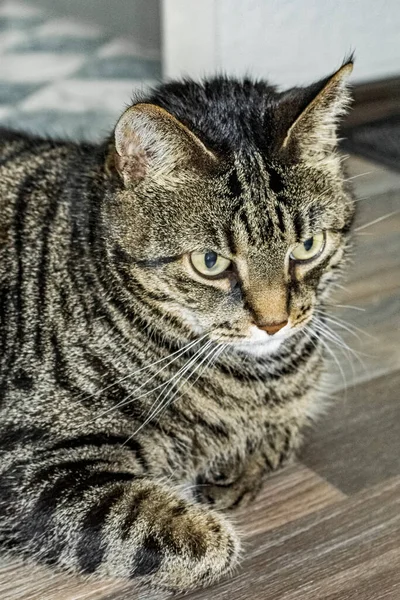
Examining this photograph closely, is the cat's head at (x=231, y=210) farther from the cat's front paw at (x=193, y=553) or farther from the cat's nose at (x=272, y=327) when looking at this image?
the cat's front paw at (x=193, y=553)

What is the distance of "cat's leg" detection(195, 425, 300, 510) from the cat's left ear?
49cm

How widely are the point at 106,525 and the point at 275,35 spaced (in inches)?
56.4

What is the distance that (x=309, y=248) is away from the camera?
1339mm

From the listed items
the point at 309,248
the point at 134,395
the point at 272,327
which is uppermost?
the point at 309,248

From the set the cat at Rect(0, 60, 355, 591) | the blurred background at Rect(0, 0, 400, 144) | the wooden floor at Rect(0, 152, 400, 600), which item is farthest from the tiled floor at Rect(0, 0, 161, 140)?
the cat at Rect(0, 60, 355, 591)

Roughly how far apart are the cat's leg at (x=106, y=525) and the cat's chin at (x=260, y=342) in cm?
25

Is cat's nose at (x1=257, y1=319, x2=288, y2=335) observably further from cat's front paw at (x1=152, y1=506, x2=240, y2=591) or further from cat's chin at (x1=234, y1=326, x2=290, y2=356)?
cat's front paw at (x1=152, y1=506, x2=240, y2=591)

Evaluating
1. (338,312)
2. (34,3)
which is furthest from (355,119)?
(34,3)

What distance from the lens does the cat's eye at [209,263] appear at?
128cm

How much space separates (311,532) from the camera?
4.58 feet

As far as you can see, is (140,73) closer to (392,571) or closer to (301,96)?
(301,96)

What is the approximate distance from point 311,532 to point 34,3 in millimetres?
2467

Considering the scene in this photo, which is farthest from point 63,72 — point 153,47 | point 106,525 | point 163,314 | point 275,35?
point 106,525

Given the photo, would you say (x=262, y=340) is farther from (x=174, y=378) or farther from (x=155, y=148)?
(x=155, y=148)
